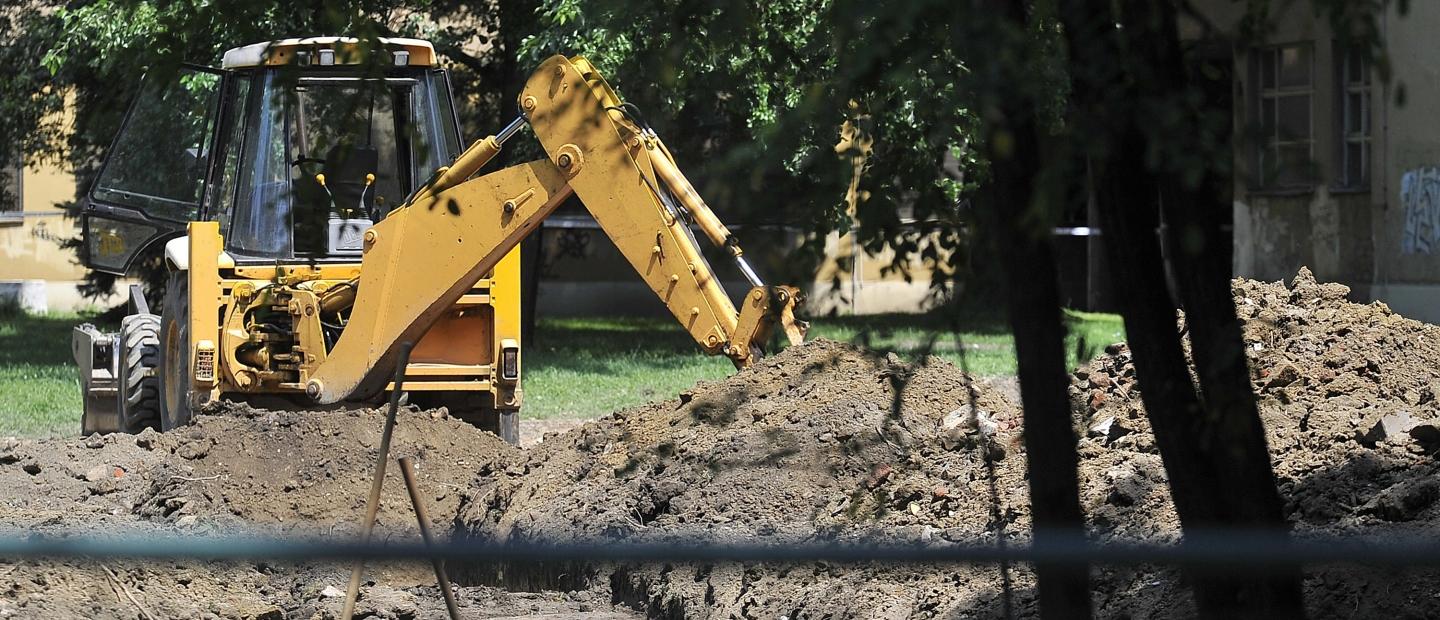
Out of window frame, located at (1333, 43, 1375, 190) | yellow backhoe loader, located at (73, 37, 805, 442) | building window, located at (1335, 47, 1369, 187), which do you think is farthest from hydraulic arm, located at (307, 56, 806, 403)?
building window, located at (1335, 47, 1369, 187)

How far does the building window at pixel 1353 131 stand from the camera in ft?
54.3

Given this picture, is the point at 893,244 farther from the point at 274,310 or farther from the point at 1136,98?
the point at 274,310

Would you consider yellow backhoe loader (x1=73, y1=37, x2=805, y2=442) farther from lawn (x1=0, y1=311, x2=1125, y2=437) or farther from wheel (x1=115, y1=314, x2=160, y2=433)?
lawn (x1=0, y1=311, x2=1125, y2=437)

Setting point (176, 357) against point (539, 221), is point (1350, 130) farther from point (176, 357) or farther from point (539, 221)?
point (176, 357)

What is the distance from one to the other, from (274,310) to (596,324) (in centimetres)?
1409

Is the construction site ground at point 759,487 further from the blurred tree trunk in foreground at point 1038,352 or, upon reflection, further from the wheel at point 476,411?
the blurred tree trunk in foreground at point 1038,352

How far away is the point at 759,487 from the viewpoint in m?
7.62

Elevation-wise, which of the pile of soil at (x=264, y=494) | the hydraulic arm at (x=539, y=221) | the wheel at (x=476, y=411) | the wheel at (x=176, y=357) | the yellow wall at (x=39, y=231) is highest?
A: the yellow wall at (x=39, y=231)

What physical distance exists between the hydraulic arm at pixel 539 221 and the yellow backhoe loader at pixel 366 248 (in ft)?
0.03

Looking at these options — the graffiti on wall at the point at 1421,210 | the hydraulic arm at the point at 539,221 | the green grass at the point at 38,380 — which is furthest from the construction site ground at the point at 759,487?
the graffiti on wall at the point at 1421,210

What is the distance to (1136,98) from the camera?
111 inches

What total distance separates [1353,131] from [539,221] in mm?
10975

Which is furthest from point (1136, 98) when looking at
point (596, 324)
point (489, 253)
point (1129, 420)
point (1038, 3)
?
point (596, 324)

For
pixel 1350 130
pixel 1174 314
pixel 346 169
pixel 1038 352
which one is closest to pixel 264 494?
pixel 346 169
